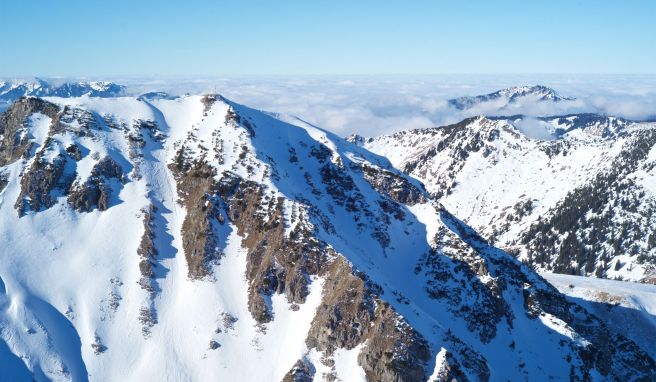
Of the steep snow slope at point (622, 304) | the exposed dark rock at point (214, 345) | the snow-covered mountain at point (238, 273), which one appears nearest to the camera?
the snow-covered mountain at point (238, 273)

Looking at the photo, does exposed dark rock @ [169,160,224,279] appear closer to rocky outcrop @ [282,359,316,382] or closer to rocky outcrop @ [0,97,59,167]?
rocky outcrop @ [282,359,316,382]

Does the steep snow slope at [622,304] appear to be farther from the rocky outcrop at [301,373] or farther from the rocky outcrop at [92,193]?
the rocky outcrop at [92,193]

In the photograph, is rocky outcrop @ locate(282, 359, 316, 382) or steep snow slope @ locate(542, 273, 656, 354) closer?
rocky outcrop @ locate(282, 359, 316, 382)

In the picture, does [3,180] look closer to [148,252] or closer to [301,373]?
[148,252]

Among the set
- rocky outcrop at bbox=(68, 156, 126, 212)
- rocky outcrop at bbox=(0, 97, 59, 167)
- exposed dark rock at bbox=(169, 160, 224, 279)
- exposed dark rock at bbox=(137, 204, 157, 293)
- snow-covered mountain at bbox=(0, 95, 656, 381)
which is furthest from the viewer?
rocky outcrop at bbox=(0, 97, 59, 167)

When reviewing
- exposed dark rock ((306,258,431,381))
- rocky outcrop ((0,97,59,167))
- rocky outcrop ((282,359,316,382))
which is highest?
rocky outcrop ((0,97,59,167))

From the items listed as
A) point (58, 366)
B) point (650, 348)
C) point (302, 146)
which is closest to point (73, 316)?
point (58, 366)

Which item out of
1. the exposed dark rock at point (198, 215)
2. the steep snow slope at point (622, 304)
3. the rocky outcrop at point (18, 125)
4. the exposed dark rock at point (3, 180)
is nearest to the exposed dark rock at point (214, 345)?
the exposed dark rock at point (198, 215)

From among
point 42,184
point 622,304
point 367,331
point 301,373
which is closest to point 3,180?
point 42,184

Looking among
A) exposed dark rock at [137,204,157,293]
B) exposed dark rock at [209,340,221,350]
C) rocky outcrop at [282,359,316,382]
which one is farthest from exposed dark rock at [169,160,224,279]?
rocky outcrop at [282,359,316,382]
